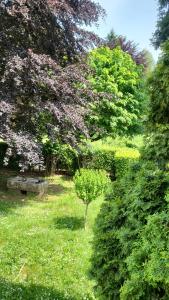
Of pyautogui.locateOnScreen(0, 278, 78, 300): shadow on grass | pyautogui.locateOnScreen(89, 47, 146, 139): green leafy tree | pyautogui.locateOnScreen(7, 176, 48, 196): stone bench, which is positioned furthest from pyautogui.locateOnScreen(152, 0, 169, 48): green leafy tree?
pyautogui.locateOnScreen(0, 278, 78, 300): shadow on grass

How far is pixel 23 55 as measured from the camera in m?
11.7

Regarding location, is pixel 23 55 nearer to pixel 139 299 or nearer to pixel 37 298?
pixel 37 298

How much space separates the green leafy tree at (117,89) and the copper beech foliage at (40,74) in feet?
10.9

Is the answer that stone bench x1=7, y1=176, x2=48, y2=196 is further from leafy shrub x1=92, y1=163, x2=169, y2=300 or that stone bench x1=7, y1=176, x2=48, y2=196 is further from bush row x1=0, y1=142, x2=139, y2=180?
leafy shrub x1=92, y1=163, x2=169, y2=300

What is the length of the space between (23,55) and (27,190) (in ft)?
15.5

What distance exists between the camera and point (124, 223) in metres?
4.14

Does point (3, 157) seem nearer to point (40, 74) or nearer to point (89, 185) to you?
point (40, 74)

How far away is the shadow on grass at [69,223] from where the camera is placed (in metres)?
9.98

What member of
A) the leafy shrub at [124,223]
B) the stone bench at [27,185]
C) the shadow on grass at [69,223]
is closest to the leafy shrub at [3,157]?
the stone bench at [27,185]


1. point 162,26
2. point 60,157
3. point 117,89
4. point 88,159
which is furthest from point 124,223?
point 162,26

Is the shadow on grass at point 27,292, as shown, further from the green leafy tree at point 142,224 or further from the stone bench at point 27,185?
the stone bench at point 27,185

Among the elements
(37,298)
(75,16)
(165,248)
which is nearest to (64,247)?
(37,298)

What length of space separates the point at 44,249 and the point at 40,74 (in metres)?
5.33

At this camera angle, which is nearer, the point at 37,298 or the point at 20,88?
the point at 37,298
